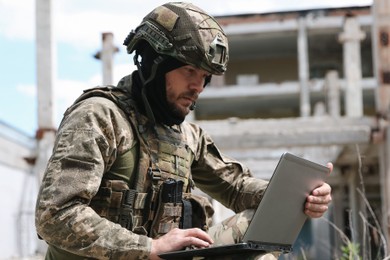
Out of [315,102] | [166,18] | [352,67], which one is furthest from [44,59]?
[315,102]

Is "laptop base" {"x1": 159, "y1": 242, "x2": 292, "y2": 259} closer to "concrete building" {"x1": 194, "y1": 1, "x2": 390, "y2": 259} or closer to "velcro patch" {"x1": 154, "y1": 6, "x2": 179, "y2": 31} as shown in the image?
"velcro patch" {"x1": 154, "y1": 6, "x2": 179, "y2": 31}

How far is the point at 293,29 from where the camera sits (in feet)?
86.0

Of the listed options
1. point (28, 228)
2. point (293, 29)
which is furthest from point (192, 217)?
point (293, 29)

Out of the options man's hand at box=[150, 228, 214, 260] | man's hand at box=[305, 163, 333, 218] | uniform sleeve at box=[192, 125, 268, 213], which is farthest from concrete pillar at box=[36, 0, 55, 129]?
man's hand at box=[150, 228, 214, 260]

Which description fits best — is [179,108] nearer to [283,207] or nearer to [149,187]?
[149,187]

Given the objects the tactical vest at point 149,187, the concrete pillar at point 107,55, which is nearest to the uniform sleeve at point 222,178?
the tactical vest at point 149,187

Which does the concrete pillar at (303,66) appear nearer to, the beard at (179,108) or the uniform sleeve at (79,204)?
the beard at (179,108)

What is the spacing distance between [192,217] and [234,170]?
38cm

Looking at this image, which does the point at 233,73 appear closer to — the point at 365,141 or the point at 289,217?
the point at 365,141

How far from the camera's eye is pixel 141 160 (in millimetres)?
2598

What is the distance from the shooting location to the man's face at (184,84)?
2.63 metres

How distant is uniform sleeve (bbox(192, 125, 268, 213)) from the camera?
3062 mm

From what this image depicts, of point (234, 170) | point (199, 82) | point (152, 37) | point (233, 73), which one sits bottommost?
point (234, 170)

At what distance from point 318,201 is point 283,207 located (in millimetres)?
174
